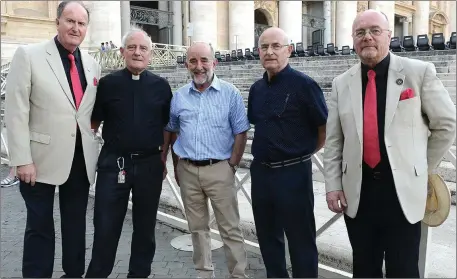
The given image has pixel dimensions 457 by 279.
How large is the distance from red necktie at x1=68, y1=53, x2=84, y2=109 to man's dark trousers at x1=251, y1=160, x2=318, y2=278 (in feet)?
4.88

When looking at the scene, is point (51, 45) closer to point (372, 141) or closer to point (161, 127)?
point (161, 127)

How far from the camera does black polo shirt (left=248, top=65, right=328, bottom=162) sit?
3.05 meters

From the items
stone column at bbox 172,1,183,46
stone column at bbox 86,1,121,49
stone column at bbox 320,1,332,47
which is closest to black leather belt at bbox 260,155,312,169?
stone column at bbox 86,1,121,49

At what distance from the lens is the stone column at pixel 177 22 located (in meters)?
28.6

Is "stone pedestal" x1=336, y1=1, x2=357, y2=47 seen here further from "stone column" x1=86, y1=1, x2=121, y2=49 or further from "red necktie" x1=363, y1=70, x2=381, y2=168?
"red necktie" x1=363, y1=70, x2=381, y2=168

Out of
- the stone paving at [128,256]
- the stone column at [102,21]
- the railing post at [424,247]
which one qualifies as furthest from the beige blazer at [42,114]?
the stone column at [102,21]

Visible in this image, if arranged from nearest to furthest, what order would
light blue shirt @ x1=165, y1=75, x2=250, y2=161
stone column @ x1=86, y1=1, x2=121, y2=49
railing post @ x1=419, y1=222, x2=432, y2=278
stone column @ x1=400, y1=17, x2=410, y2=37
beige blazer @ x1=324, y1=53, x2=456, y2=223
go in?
beige blazer @ x1=324, y1=53, x2=456, y2=223, railing post @ x1=419, y1=222, x2=432, y2=278, light blue shirt @ x1=165, y1=75, x2=250, y2=161, stone column @ x1=86, y1=1, x2=121, y2=49, stone column @ x1=400, y1=17, x2=410, y2=37

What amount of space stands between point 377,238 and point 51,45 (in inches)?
108

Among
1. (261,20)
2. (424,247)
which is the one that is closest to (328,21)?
(261,20)

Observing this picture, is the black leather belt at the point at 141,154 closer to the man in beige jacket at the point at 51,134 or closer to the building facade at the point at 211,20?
the man in beige jacket at the point at 51,134

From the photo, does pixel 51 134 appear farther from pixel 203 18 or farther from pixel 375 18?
pixel 203 18

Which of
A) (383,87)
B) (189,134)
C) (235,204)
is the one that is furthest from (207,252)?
(383,87)

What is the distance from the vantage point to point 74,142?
10.4ft

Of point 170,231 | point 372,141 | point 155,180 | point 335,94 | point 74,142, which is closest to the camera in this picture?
point 372,141
